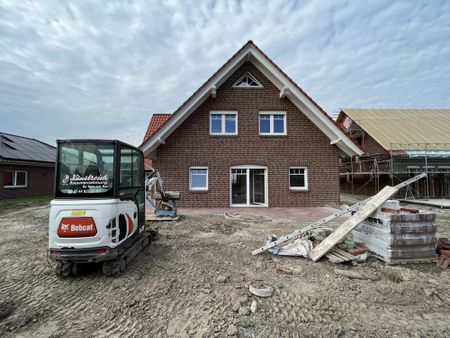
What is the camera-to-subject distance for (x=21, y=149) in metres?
18.5

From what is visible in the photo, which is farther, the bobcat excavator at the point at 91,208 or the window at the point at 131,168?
the window at the point at 131,168

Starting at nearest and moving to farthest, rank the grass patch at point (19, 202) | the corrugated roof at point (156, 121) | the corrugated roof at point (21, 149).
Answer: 1. the grass patch at point (19, 202)
2. the corrugated roof at point (156, 121)
3. the corrugated roof at point (21, 149)

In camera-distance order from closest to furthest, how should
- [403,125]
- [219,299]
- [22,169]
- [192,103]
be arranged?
[219,299]
[192,103]
[22,169]
[403,125]

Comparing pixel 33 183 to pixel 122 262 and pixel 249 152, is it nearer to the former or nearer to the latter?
pixel 249 152

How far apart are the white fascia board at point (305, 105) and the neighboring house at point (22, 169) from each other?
1737 cm

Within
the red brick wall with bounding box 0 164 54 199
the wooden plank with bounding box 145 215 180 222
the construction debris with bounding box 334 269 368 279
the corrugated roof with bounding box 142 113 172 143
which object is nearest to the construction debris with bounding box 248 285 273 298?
the construction debris with bounding box 334 269 368 279

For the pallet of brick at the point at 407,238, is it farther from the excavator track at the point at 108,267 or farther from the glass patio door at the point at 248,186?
the glass patio door at the point at 248,186

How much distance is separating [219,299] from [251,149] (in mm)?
8666

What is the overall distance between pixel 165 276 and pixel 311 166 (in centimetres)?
939

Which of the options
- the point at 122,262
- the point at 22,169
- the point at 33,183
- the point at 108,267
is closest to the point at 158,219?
the point at 122,262

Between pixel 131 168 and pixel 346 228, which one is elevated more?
pixel 131 168

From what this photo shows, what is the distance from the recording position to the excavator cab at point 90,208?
3619 millimetres

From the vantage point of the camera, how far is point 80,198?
3756mm

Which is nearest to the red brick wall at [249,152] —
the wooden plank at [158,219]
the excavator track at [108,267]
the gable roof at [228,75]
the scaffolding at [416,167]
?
the gable roof at [228,75]
